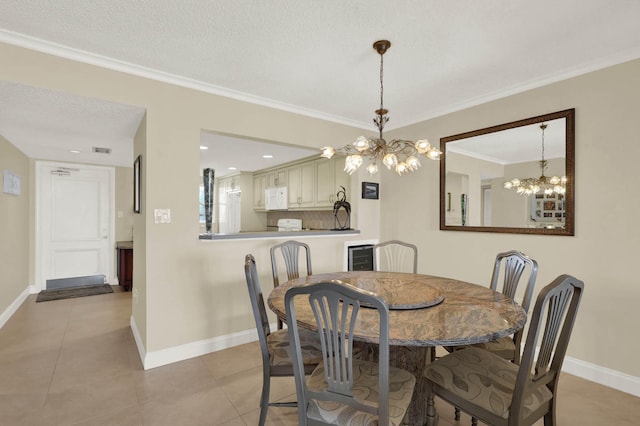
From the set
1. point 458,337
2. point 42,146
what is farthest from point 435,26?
point 42,146

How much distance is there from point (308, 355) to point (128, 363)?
5.89 ft

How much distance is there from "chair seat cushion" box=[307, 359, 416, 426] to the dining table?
0.51 feet

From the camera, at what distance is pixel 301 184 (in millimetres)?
5449

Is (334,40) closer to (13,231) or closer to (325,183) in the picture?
(325,183)

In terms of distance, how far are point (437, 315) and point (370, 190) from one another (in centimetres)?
259

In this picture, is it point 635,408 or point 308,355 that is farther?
point 635,408

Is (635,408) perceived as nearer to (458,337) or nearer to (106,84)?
(458,337)

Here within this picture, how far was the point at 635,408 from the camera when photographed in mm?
2061

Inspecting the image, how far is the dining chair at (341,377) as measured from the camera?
117 centimetres

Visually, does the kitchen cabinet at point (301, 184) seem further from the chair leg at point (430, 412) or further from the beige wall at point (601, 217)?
the chair leg at point (430, 412)

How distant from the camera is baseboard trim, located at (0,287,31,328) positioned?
348cm

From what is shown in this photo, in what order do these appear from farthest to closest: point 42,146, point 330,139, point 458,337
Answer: point 42,146, point 330,139, point 458,337

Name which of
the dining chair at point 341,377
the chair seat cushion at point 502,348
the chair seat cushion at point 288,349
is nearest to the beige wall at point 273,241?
the chair seat cushion at point 502,348

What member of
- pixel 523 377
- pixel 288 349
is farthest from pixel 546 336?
pixel 288 349
